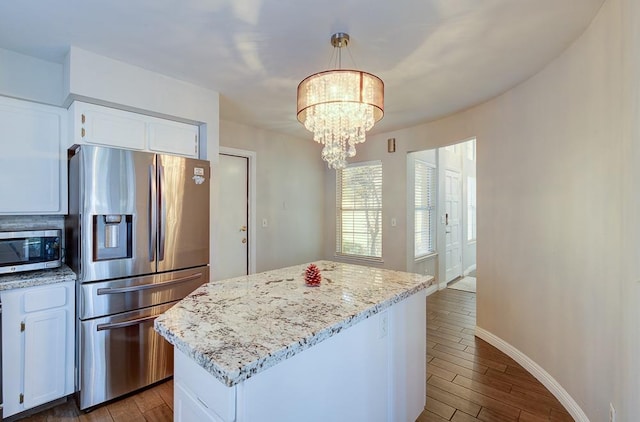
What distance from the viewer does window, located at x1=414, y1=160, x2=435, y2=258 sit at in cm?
457

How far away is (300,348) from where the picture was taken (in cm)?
102

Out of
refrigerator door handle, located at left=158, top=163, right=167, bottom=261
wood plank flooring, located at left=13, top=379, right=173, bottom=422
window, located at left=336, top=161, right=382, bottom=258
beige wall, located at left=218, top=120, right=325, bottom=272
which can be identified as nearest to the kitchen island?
refrigerator door handle, located at left=158, top=163, right=167, bottom=261

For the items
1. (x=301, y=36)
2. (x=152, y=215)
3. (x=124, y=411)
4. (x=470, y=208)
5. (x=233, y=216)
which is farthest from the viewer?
(x=470, y=208)

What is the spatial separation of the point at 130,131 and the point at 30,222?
3.48 ft

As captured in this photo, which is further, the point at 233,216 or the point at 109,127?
the point at 233,216

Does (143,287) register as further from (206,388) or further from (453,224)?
(453,224)

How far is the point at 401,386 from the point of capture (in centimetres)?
168

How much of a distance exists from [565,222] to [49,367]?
12.1 ft

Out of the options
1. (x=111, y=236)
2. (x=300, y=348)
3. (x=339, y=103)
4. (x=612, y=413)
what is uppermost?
(x=339, y=103)

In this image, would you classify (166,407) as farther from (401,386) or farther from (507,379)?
(507,379)

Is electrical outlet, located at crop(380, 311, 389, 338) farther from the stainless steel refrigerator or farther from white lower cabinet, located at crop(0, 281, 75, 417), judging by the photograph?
white lower cabinet, located at crop(0, 281, 75, 417)

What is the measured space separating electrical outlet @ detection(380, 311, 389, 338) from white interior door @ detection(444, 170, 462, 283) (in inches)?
161

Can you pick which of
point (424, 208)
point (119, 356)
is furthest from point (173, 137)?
point (424, 208)

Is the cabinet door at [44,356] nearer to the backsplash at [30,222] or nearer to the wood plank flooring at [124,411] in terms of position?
the wood plank flooring at [124,411]
